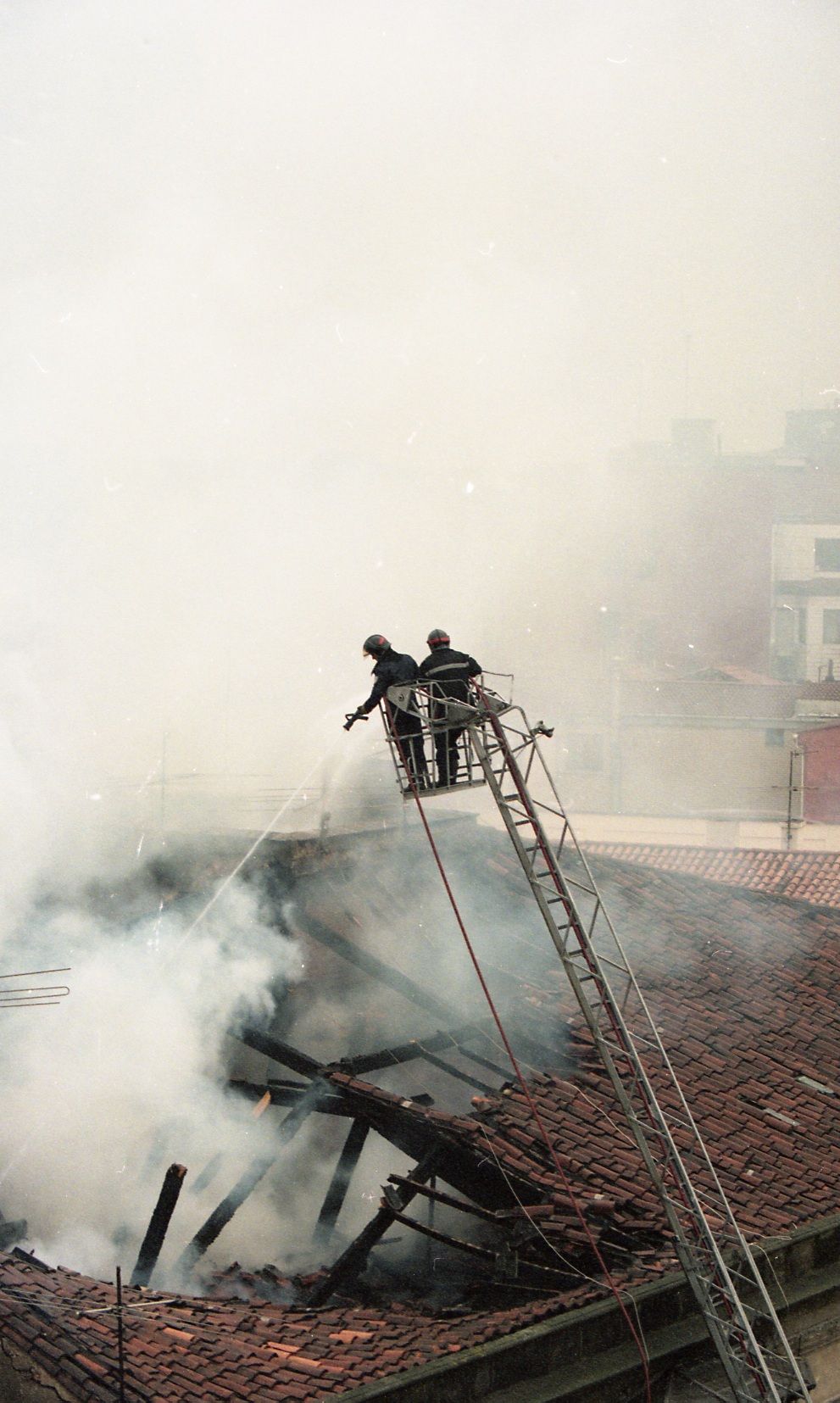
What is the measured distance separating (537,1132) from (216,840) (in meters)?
5.31

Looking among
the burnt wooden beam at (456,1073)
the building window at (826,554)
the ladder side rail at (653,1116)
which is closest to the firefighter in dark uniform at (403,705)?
the ladder side rail at (653,1116)

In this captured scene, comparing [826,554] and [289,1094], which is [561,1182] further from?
[826,554]

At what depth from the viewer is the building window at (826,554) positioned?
146ft

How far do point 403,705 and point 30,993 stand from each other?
13.6 ft

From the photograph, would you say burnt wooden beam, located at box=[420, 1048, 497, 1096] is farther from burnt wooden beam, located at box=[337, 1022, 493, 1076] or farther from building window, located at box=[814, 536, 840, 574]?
building window, located at box=[814, 536, 840, 574]

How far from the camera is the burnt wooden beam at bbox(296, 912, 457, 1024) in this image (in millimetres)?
11617

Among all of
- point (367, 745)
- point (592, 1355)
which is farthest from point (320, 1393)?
point (367, 745)

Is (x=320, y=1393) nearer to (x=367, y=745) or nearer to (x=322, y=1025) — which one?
(x=322, y=1025)

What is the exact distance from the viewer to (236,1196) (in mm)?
9578

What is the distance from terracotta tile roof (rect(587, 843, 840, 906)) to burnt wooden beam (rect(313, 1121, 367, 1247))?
11.3 m

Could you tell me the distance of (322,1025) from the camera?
463 inches

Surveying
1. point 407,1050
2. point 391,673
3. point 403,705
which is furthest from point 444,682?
point 407,1050

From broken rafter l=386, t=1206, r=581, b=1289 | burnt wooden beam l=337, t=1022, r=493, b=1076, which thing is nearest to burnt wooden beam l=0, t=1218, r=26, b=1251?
burnt wooden beam l=337, t=1022, r=493, b=1076

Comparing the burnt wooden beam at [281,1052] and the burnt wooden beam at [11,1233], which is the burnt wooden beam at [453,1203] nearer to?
the burnt wooden beam at [281,1052]
